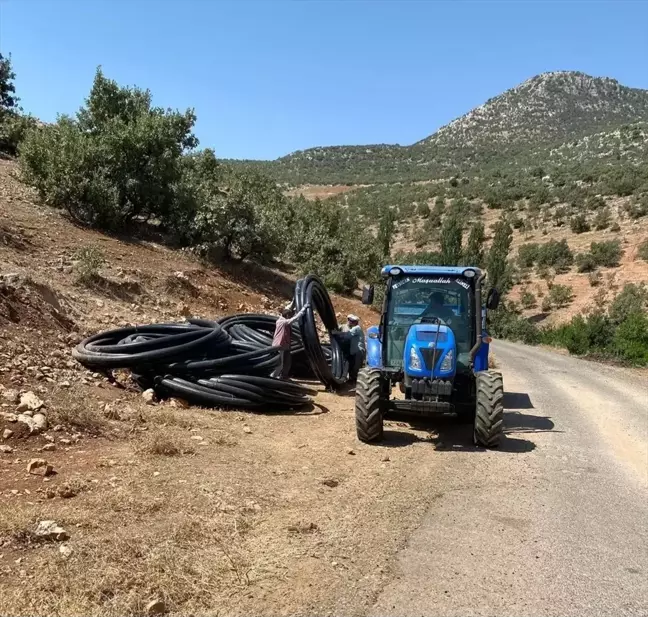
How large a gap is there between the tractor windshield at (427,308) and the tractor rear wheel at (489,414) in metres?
0.80

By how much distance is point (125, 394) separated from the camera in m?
8.58

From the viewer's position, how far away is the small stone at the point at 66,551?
397cm

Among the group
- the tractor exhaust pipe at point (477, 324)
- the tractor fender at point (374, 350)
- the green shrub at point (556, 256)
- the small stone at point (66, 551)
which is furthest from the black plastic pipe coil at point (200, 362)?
the green shrub at point (556, 256)

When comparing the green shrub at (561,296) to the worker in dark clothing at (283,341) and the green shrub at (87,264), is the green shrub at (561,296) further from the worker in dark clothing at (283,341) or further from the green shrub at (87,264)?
the green shrub at (87,264)

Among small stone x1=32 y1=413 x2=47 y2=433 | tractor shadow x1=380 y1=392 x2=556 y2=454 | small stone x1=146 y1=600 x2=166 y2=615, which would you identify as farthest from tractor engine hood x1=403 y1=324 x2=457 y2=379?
small stone x1=146 y1=600 x2=166 y2=615

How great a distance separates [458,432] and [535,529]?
3500mm

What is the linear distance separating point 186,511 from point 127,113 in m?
18.2

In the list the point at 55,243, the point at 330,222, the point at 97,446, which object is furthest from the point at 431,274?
the point at 330,222

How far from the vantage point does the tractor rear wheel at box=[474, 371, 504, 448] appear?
7703 mm

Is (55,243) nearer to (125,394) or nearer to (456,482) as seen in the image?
(125,394)

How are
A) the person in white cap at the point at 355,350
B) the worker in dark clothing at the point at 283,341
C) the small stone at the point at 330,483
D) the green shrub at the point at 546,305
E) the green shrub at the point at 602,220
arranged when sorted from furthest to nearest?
the green shrub at the point at 602,220 → the green shrub at the point at 546,305 → the person in white cap at the point at 355,350 → the worker in dark clothing at the point at 283,341 → the small stone at the point at 330,483

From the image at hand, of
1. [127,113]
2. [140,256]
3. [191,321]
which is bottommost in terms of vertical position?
[191,321]

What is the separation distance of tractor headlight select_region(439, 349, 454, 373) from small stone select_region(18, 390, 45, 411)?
180 inches

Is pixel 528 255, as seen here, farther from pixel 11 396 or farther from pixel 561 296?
pixel 11 396
